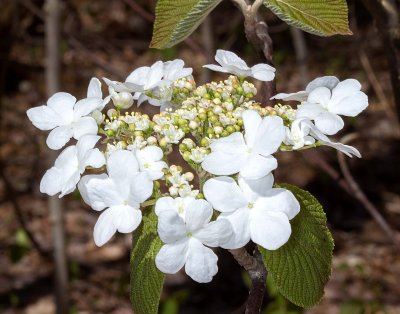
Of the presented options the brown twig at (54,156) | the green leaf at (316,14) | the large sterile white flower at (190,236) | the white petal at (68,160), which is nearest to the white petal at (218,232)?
the large sterile white flower at (190,236)

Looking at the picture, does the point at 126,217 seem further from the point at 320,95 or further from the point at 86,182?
the point at 320,95

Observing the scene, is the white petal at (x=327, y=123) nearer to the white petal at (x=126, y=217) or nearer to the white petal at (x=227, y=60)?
the white petal at (x=227, y=60)

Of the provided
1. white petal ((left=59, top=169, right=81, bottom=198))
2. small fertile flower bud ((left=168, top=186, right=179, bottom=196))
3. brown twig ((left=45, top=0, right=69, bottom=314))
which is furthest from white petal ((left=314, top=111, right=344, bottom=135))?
brown twig ((left=45, top=0, right=69, bottom=314))

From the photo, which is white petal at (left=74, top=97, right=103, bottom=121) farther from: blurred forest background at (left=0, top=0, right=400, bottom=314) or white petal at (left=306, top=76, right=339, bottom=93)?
blurred forest background at (left=0, top=0, right=400, bottom=314)

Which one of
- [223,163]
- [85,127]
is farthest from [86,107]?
[223,163]

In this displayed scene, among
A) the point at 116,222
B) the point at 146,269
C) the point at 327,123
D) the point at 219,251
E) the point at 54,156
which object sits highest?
the point at 327,123

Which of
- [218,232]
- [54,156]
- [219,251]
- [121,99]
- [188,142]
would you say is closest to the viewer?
[218,232]

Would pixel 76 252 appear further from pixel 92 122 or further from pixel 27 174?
pixel 92 122
